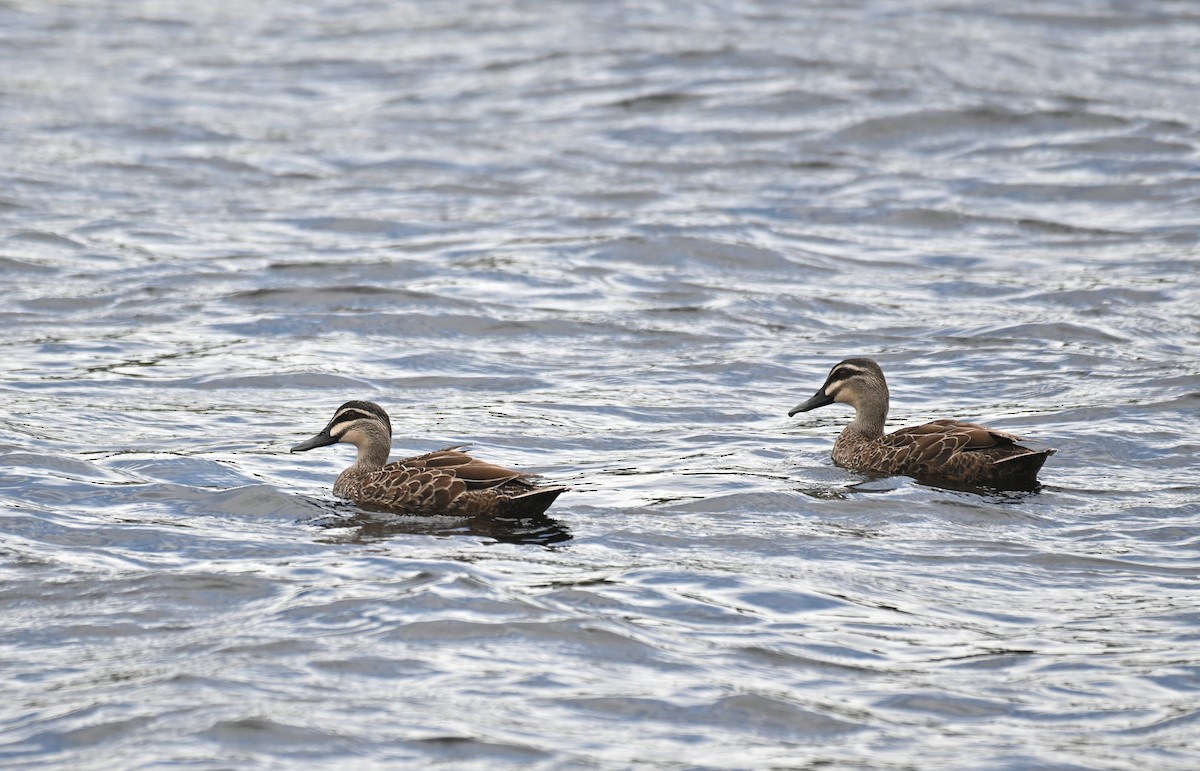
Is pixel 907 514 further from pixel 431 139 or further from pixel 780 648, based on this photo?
pixel 431 139

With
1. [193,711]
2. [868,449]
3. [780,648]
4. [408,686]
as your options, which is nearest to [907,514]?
[868,449]

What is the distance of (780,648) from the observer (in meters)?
9.54

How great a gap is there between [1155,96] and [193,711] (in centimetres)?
2409

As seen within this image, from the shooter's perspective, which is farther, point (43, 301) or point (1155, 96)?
point (1155, 96)

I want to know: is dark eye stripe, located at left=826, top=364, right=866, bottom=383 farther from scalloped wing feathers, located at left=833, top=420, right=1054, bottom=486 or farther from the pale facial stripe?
scalloped wing feathers, located at left=833, top=420, right=1054, bottom=486

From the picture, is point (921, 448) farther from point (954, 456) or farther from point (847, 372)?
point (847, 372)

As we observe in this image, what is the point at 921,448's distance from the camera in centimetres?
1296

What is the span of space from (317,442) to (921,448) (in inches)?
164

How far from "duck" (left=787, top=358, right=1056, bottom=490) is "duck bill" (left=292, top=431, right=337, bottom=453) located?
3602 mm

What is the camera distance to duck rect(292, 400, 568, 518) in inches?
457

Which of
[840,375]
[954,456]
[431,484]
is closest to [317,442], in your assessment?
[431,484]

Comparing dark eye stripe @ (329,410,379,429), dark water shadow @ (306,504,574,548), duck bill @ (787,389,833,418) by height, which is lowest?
dark water shadow @ (306,504,574,548)

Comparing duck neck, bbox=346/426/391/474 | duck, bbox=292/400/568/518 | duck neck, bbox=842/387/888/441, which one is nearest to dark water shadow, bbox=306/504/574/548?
duck, bbox=292/400/568/518

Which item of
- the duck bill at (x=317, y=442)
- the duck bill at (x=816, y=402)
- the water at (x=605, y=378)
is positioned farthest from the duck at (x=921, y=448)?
the duck bill at (x=317, y=442)
